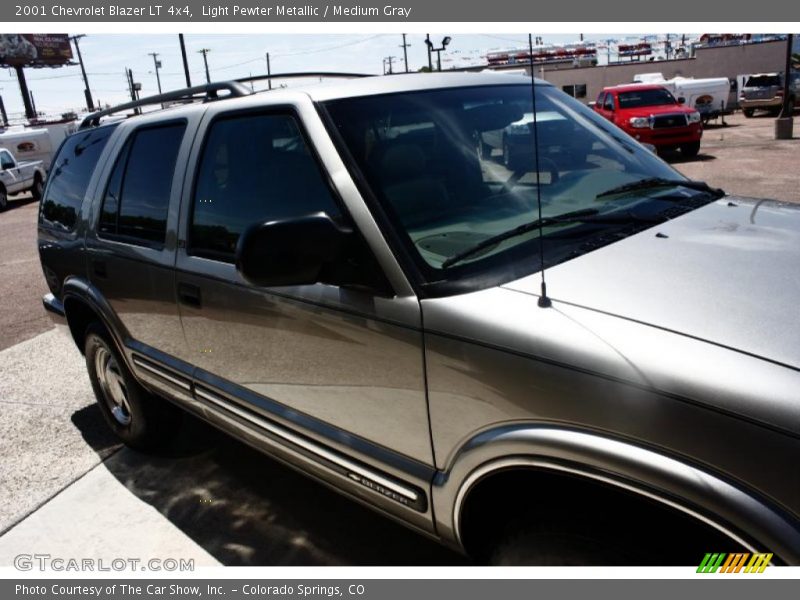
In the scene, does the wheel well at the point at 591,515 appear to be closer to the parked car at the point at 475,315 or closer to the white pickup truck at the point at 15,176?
the parked car at the point at 475,315

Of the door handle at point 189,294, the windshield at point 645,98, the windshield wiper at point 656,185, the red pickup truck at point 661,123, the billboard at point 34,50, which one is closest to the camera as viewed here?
the windshield wiper at point 656,185

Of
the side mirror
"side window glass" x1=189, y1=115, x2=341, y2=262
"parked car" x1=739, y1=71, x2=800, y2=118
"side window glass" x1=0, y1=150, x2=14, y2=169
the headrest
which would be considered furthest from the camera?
"parked car" x1=739, y1=71, x2=800, y2=118

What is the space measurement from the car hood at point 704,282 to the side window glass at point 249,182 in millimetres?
858

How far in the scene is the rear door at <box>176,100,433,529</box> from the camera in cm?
204

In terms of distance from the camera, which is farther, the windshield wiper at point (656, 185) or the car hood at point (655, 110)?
the car hood at point (655, 110)

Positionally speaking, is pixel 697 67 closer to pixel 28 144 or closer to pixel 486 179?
pixel 28 144

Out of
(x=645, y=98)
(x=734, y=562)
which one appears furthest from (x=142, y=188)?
(x=645, y=98)

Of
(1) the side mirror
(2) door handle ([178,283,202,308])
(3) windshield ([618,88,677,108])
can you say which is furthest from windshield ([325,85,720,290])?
(3) windshield ([618,88,677,108])

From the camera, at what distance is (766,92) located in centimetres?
2997

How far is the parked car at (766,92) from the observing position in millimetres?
29906

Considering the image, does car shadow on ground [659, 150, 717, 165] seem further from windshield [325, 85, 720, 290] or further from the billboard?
the billboard
